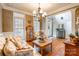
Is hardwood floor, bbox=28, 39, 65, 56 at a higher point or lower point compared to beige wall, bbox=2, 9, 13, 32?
lower

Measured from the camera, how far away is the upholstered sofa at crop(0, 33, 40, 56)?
6.31 feet

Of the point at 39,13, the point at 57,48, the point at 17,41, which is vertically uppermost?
the point at 39,13

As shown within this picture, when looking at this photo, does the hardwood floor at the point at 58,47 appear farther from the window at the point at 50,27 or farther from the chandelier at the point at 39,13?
the chandelier at the point at 39,13

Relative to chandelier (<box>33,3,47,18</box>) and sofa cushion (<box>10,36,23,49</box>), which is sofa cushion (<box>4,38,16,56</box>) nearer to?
sofa cushion (<box>10,36,23,49</box>)

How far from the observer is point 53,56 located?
203 centimetres

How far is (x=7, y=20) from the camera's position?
6.77ft

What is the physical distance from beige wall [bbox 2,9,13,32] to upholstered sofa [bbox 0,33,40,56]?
116mm

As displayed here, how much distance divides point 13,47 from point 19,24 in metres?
0.45

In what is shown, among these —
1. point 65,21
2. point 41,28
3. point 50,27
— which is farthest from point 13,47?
point 65,21

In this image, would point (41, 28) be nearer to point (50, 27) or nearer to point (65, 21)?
point (50, 27)

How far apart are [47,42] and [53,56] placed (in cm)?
28

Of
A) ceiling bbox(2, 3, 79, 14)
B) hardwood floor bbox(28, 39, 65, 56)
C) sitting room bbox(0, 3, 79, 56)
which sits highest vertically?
ceiling bbox(2, 3, 79, 14)

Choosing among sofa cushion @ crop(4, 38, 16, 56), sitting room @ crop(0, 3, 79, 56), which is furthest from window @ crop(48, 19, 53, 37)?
sofa cushion @ crop(4, 38, 16, 56)

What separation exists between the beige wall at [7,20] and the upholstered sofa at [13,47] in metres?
0.12
